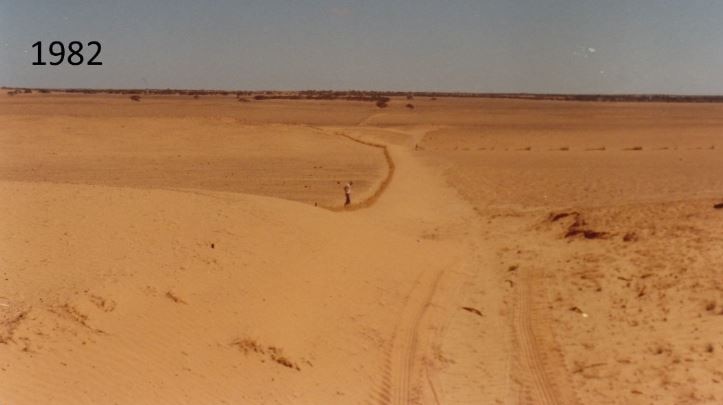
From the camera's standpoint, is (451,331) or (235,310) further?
(451,331)

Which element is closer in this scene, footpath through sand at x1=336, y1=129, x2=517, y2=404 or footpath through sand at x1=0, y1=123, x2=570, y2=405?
footpath through sand at x1=0, y1=123, x2=570, y2=405

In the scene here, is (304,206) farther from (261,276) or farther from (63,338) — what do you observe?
(63,338)

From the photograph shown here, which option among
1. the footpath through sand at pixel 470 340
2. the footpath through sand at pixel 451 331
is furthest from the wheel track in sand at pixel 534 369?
the footpath through sand at pixel 451 331

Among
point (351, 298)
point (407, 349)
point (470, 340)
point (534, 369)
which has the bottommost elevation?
point (407, 349)

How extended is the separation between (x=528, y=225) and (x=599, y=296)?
7.69m

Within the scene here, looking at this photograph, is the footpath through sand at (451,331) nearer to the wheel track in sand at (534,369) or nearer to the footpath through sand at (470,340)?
the footpath through sand at (470,340)

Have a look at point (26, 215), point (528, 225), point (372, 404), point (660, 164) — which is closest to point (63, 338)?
point (372, 404)

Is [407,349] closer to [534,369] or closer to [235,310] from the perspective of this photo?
[534,369]

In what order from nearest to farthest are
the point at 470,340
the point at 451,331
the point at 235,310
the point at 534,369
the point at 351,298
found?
1. the point at 235,310
2. the point at 534,369
3. the point at 470,340
4. the point at 451,331
5. the point at 351,298

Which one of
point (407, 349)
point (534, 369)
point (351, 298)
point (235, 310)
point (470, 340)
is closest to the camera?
point (235, 310)

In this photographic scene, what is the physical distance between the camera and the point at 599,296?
43.4ft

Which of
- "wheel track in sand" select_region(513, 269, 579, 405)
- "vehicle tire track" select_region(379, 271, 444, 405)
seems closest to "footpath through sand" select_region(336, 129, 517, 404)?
"vehicle tire track" select_region(379, 271, 444, 405)

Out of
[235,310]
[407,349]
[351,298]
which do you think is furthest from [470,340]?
[235,310]

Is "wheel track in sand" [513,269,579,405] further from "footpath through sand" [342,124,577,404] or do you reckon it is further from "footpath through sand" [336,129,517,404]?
"footpath through sand" [336,129,517,404]
